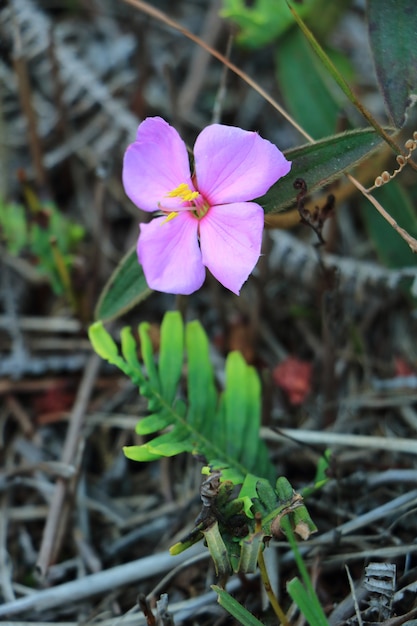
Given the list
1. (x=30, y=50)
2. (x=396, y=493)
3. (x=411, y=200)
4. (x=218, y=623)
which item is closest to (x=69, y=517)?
(x=218, y=623)

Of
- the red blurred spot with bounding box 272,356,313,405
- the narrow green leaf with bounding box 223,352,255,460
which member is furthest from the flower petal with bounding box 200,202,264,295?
the red blurred spot with bounding box 272,356,313,405

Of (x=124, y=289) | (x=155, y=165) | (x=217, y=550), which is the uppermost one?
(x=155, y=165)

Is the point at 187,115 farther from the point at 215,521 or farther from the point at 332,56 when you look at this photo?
the point at 215,521

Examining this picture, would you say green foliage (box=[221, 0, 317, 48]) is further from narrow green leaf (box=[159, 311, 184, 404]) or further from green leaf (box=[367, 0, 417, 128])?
narrow green leaf (box=[159, 311, 184, 404])

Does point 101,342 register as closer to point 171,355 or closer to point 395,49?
point 171,355

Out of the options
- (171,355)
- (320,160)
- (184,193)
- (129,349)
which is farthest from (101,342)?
(320,160)

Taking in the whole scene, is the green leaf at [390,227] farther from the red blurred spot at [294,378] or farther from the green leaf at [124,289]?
the green leaf at [124,289]
